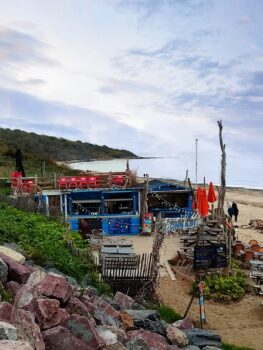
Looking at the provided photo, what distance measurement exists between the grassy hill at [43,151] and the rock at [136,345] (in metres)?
38.5

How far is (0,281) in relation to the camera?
6.98 m

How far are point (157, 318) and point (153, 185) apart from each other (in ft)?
65.2

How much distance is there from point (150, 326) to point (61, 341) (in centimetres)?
251

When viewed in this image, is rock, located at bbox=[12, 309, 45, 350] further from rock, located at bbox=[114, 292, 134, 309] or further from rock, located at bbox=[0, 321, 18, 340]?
rock, located at bbox=[114, 292, 134, 309]

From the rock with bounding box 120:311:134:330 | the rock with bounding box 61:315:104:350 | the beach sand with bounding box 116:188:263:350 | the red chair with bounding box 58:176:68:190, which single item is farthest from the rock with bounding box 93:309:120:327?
the red chair with bounding box 58:176:68:190

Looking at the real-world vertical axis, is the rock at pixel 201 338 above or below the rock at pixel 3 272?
below

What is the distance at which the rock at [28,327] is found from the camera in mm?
5377

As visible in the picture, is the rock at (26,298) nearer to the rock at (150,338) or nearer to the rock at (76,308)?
the rock at (76,308)

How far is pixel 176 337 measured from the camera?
8.16 metres

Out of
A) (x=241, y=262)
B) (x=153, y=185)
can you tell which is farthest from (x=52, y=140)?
(x=241, y=262)

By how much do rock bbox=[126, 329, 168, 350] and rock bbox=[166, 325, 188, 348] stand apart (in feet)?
1.36

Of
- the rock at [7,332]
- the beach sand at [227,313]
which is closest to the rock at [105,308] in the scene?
the rock at [7,332]

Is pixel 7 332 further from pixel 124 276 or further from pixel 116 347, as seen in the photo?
pixel 124 276

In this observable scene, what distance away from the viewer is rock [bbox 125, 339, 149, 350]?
6789 millimetres
